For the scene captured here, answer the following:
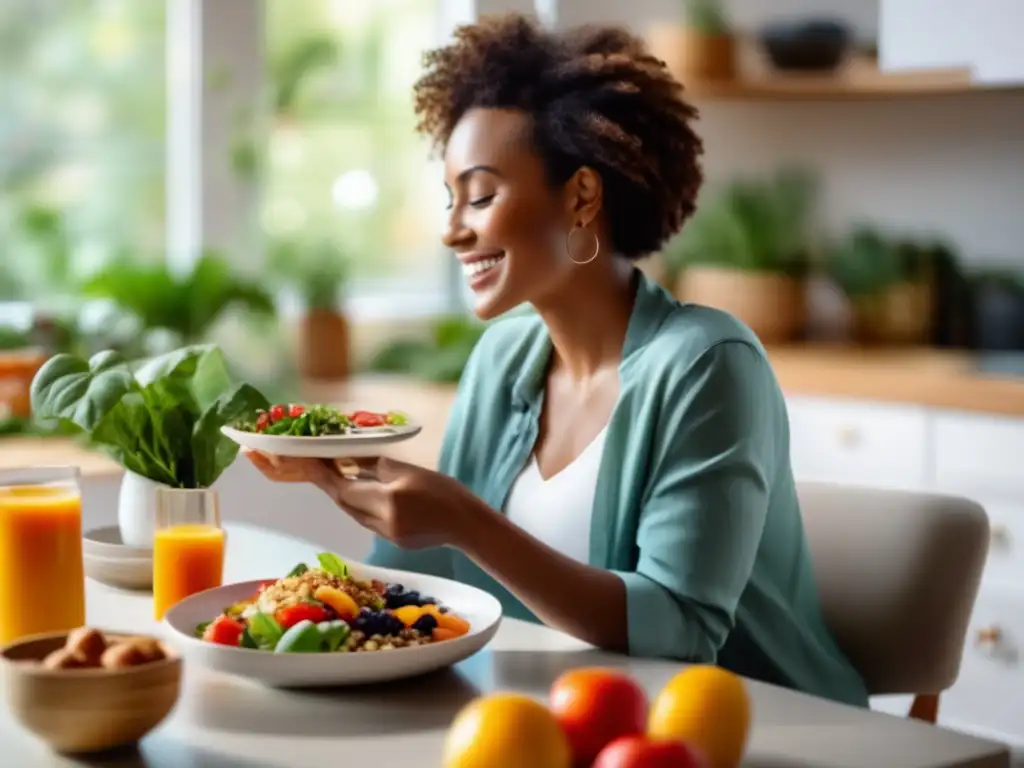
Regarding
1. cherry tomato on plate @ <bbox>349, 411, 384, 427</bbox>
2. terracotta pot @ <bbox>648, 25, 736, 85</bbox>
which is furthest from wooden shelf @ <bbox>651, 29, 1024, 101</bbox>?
cherry tomato on plate @ <bbox>349, 411, 384, 427</bbox>

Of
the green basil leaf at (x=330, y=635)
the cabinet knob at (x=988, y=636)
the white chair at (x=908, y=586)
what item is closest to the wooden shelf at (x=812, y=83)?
the cabinet knob at (x=988, y=636)

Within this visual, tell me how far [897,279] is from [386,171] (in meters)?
1.24

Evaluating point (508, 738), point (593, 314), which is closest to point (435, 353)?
point (593, 314)

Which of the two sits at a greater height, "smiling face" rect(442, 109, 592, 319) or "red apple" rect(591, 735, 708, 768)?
"smiling face" rect(442, 109, 592, 319)

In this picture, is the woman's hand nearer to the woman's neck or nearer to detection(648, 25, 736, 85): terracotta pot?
the woman's neck

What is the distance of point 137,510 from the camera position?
1690 mm

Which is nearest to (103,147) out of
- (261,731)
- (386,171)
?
(386,171)

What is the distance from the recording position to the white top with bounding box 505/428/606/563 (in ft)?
5.78

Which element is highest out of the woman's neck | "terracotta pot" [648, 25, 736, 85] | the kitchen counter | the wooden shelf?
"terracotta pot" [648, 25, 736, 85]

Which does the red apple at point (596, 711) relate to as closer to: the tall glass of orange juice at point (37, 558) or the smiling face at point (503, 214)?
the tall glass of orange juice at point (37, 558)

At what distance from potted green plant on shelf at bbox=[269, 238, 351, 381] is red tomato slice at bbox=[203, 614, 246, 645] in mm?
2127

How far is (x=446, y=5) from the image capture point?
3.78 meters

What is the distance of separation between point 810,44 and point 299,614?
2.68 m

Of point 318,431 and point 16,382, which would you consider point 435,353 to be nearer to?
point 16,382
